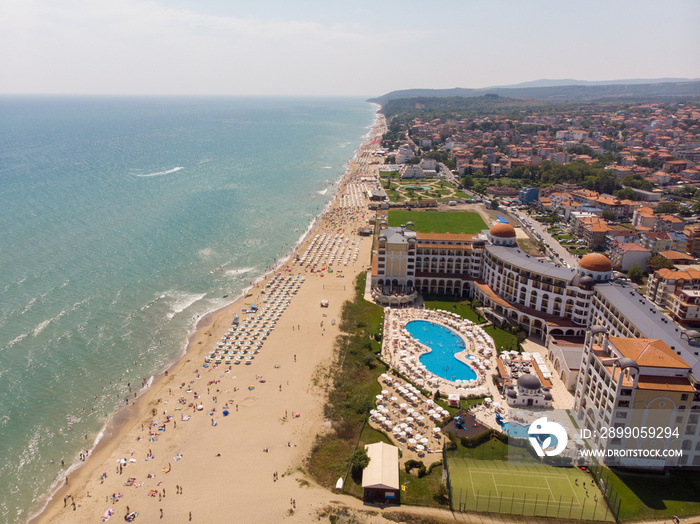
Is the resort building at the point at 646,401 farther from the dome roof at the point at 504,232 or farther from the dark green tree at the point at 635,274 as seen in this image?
the dark green tree at the point at 635,274

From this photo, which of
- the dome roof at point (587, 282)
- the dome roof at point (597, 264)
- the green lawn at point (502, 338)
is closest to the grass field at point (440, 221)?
the green lawn at point (502, 338)

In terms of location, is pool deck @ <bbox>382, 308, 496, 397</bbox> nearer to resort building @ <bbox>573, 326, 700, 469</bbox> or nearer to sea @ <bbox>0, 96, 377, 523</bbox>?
resort building @ <bbox>573, 326, 700, 469</bbox>

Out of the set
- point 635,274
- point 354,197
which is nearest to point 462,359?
point 635,274

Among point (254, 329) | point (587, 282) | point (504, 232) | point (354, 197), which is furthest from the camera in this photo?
point (354, 197)

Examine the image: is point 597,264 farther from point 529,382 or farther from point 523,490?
point 523,490

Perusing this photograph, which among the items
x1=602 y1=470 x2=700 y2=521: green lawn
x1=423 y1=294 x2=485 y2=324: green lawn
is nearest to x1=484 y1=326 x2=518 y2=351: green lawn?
x1=423 y1=294 x2=485 y2=324: green lawn

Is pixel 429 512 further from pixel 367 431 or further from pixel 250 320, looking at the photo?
pixel 250 320

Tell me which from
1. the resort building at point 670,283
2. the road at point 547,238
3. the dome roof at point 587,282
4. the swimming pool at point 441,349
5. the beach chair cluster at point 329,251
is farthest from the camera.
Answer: the beach chair cluster at point 329,251
